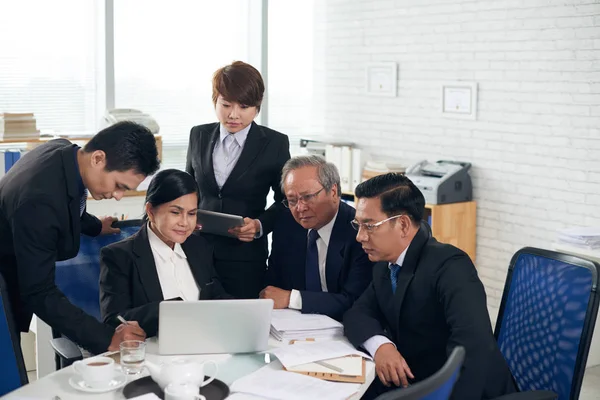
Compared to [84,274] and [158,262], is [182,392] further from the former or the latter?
[84,274]

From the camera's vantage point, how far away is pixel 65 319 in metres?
2.57

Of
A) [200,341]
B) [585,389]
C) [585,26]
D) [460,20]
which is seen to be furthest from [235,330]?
[460,20]

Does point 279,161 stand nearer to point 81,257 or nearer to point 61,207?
point 81,257

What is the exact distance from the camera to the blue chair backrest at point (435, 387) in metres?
1.61

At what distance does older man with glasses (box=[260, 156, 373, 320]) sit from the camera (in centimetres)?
318

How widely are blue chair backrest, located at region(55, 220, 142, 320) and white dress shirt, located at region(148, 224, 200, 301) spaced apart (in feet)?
1.42

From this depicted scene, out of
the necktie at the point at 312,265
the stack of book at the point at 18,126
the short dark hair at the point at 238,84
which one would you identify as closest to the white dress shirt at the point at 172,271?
the necktie at the point at 312,265

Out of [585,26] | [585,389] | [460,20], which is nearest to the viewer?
[585,389]

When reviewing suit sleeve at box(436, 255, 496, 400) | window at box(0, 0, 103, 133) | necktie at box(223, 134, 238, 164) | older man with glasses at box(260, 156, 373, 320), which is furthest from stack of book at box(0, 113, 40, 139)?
suit sleeve at box(436, 255, 496, 400)

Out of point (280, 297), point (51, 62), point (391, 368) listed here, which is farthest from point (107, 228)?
point (51, 62)

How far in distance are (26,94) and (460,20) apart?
10.7 feet

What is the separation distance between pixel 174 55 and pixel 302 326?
15.0 feet

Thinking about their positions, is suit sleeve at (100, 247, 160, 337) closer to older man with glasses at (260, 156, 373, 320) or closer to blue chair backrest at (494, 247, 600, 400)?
older man with glasses at (260, 156, 373, 320)

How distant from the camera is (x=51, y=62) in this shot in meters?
A: 6.28
